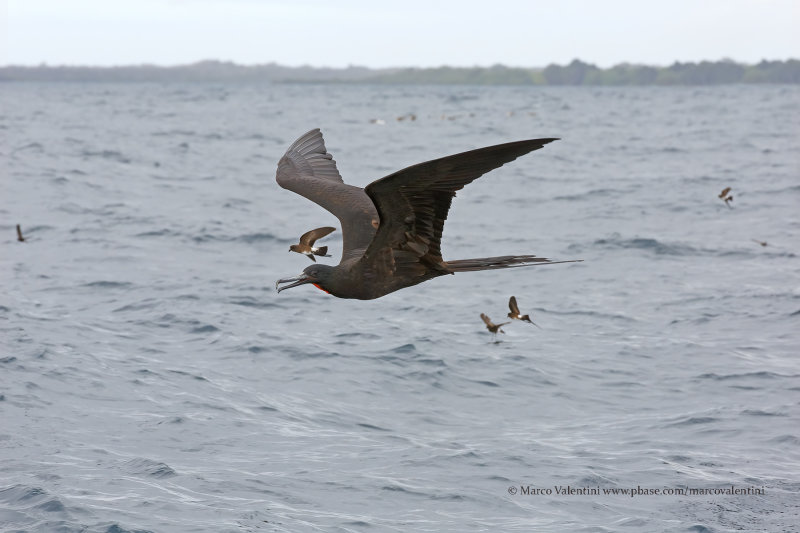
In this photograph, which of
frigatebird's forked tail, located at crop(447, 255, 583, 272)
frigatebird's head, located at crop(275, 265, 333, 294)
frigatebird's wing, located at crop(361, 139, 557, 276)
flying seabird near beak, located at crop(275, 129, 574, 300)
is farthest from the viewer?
frigatebird's head, located at crop(275, 265, 333, 294)

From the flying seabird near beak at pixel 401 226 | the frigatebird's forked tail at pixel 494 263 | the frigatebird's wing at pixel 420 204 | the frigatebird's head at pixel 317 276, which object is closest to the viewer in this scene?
the frigatebird's wing at pixel 420 204

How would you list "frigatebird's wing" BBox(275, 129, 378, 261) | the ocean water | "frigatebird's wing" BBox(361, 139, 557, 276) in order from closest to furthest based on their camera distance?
"frigatebird's wing" BBox(361, 139, 557, 276), "frigatebird's wing" BBox(275, 129, 378, 261), the ocean water

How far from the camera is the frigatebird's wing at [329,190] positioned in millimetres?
6863

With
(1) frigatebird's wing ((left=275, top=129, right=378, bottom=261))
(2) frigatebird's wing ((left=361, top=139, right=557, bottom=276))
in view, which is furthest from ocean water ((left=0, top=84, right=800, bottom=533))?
(2) frigatebird's wing ((left=361, top=139, right=557, bottom=276))

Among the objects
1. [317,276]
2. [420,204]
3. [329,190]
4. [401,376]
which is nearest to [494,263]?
[420,204]

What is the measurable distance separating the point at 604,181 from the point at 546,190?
2518 millimetres

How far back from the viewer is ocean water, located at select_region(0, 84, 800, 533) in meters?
7.38

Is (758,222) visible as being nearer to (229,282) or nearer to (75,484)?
(229,282)

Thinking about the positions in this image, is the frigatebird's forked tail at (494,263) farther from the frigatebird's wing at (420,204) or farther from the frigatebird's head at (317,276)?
the frigatebird's head at (317,276)

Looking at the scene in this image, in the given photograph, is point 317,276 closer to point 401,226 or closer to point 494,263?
point 401,226

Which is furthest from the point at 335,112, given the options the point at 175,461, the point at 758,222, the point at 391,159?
the point at 175,461

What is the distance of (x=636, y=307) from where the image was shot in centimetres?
1289

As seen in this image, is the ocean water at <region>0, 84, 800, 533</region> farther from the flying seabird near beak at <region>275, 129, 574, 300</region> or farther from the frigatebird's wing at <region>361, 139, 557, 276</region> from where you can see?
the frigatebird's wing at <region>361, 139, 557, 276</region>

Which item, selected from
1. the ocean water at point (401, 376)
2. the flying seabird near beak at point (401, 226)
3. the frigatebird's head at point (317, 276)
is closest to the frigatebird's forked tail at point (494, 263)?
the flying seabird near beak at point (401, 226)
